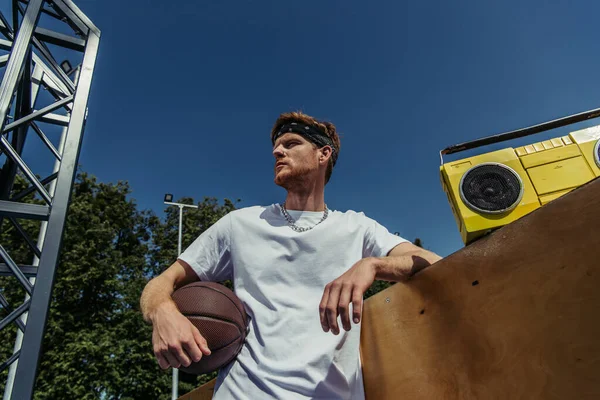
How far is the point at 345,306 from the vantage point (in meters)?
1.29

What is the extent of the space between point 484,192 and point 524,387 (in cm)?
68

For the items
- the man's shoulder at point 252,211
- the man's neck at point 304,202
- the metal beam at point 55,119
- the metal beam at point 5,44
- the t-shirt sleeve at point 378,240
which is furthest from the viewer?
the metal beam at point 55,119

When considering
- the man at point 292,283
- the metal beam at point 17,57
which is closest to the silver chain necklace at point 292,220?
the man at point 292,283

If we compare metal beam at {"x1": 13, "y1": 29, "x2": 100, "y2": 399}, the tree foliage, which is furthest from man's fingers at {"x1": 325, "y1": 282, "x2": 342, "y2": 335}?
the tree foliage

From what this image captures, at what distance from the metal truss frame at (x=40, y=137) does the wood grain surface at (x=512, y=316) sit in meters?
3.23

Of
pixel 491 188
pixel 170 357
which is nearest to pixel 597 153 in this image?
pixel 491 188

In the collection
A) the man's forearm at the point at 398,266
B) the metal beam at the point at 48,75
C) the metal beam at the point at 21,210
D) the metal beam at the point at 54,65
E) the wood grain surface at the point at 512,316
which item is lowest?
the wood grain surface at the point at 512,316

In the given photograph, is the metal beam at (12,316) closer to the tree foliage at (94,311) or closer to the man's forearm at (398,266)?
the man's forearm at (398,266)

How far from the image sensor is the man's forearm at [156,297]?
154 centimetres

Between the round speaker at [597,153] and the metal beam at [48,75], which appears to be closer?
the round speaker at [597,153]

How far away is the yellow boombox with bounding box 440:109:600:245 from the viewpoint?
1378 mm

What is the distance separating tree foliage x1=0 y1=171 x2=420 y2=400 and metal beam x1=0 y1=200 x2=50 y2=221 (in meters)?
11.7

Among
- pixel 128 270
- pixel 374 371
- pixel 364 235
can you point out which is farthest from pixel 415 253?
pixel 128 270

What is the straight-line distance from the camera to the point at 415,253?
5.53 ft
